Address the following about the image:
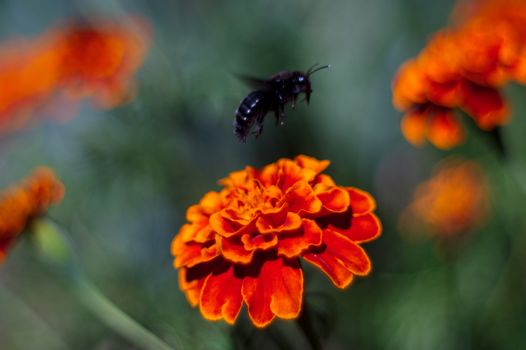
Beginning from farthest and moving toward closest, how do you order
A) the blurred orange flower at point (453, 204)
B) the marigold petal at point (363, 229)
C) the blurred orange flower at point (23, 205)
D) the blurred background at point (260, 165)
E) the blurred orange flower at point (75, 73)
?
the blurred orange flower at point (75, 73)
the blurred orange flower at point (453, 204)
the blurred background at point (260, 165)
the blurred orange flower at point (23, 205)
the marigold petal at point (363, 229)

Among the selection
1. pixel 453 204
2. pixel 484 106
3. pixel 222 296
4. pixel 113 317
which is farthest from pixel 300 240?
pixel 453 204

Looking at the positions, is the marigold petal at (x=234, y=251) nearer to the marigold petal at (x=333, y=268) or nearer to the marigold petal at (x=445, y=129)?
the marigold petal at (x=333, y=268)

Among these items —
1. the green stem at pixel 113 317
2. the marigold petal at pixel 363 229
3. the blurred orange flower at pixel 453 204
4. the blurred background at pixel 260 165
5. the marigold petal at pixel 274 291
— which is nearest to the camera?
the marigold petal at pixel 274 291

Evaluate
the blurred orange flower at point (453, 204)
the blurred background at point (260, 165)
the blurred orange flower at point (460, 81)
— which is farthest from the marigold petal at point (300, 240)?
the blurred orange flower at point (453, 204)

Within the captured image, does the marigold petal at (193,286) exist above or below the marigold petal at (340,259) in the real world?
below

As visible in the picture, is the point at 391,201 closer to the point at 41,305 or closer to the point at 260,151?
the point at 260,151
